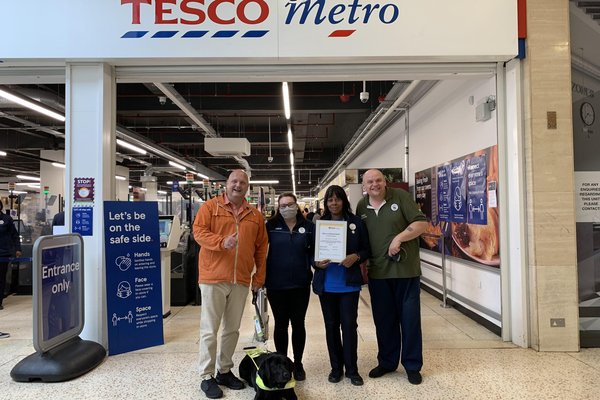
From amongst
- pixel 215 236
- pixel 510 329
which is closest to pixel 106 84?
pixel 215 236

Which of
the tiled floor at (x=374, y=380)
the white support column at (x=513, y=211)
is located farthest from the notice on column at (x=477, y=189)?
the tiled floor at (x=374, y=380)

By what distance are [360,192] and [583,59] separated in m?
4.32

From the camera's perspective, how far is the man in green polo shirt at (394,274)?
2.83 meters

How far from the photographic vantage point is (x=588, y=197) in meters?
3.60

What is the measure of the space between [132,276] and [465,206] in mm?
3841

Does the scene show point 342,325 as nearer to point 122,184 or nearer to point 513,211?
point 513,211

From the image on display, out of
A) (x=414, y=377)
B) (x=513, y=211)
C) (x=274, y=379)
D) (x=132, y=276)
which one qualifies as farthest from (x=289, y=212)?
Answer: (x=513, y=211)

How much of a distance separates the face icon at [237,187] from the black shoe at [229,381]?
126 centimetres

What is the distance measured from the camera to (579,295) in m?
3.58

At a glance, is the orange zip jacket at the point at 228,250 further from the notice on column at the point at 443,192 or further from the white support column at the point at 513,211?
the notice on column at the point at 443,192

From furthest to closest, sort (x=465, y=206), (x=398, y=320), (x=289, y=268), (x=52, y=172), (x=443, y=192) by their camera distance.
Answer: (x=52, y=172) < (x=443, y=192) < (x=465, y=206) < (x=398, y=320) < (x=289, y=268)

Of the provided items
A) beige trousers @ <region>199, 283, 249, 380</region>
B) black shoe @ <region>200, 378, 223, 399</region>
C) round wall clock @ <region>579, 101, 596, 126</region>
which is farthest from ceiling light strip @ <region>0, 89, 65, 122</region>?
round wall clock @ <region>579, 101, 596, 126</region>

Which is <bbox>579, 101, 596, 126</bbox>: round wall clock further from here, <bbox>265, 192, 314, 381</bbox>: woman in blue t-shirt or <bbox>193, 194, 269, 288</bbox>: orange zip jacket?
<bbox>193, 194, 269, 288</bbox>: orange zip jacket

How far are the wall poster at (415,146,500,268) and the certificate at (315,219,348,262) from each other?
6.64ft
